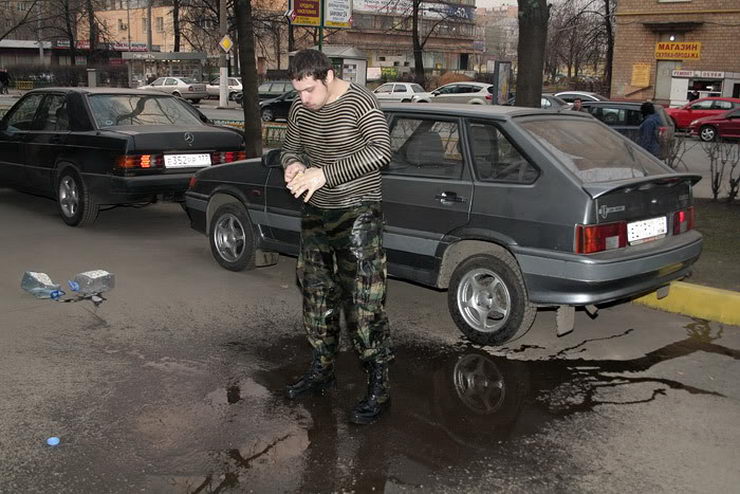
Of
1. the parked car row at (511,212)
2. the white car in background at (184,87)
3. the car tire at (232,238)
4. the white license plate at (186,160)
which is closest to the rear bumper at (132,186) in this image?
the white license plate at (186,160)

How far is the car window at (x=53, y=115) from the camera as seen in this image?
946 centimetres

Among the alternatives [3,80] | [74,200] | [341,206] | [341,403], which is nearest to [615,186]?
[341,206]

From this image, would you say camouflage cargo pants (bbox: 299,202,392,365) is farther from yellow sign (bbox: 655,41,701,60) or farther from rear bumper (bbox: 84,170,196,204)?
yellow sign (bbox: 655,41,701,60)

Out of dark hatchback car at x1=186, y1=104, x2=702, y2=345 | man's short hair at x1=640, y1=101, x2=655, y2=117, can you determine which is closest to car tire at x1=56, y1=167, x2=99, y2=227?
dark hatchback car at x1=186, y1=104, x2=702, y2=345

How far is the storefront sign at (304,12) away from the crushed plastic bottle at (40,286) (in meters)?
13.0

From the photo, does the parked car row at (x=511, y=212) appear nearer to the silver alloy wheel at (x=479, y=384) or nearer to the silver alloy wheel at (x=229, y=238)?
the silver alloy wheel at (x=229, y=238)

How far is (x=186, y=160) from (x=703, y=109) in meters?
24.5

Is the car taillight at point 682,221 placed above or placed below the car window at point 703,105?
below

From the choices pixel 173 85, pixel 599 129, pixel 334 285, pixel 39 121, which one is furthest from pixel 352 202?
pixel 173 85

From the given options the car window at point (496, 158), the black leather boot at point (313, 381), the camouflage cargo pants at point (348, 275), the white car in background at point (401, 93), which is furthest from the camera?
the white car in background at point (401, 93)

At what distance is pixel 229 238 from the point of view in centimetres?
737

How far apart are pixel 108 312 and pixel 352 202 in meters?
2.94

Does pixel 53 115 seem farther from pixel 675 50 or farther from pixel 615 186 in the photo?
pixel 675 50

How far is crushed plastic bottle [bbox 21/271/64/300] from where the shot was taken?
632cm
